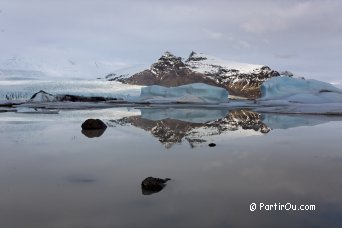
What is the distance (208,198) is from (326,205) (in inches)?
45.3

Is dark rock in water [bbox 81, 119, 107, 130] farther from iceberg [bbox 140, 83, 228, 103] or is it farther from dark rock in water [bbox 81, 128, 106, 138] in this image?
iceberg [bbox 140, 83, 228, 103]

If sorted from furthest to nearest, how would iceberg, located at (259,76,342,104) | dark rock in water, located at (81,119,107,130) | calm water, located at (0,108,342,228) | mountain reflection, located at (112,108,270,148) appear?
1. iceberg, located at (259,76,342,104)
2. dark rock in water, located at (81,119,107,130)
3. mountain reflection, located at (112,108,270,148)
4. calm water, located at (0,108,342,228)

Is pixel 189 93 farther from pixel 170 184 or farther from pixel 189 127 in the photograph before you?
pixel 170 184

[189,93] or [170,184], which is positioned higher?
[189,93]

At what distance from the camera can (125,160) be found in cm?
639

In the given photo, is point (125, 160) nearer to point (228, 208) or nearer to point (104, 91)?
point (228, 208)

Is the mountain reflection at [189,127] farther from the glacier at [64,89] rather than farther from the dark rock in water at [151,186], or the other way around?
the glacier at [64,89]

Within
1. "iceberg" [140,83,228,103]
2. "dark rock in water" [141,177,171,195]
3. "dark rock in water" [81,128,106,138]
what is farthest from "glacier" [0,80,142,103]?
"dark rock in water" [141,177,171,195]

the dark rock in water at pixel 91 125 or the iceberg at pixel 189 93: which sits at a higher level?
the iceberg at pixel 189 93

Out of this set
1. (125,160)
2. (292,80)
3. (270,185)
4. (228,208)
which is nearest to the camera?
(228,208)

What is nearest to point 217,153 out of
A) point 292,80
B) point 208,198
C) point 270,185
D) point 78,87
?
point 270,185

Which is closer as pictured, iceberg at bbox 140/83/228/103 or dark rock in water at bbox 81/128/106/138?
dark rock in water at bbox 81/128/106/138

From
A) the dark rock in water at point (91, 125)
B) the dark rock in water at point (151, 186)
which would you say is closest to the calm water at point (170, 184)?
the dark rock in water at point (151, 186)

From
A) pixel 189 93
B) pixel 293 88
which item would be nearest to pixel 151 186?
pixel 293 88
